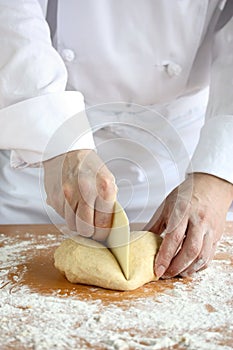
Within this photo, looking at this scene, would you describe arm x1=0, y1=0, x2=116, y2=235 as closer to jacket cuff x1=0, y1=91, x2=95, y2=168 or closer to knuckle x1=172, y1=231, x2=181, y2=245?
jacket cuff x1=0, y1=91, x2=95, y2=168

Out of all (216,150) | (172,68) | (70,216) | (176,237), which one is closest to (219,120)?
(216,150)

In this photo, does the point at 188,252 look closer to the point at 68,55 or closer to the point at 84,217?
the point at 84,217

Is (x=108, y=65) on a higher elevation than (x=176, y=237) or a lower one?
higher

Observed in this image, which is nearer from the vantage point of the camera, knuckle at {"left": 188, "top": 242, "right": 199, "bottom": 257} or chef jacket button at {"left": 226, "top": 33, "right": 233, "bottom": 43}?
knuckle at {"left": 188, "top": 242, "right": 199, "bottom": 257}

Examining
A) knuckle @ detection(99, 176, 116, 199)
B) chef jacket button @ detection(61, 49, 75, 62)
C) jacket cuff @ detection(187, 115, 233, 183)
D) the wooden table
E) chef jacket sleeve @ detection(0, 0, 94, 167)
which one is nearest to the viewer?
the wooden table

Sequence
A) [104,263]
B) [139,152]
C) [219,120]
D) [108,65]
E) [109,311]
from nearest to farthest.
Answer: [109,311] < [104,263] < [139,152] < [219,120] < [108,65]

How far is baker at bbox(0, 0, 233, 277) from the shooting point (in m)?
1.13

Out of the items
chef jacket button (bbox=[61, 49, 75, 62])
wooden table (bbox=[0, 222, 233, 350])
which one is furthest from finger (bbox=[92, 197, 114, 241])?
chef jacket button (bbox=[61, 49, 75, 62])

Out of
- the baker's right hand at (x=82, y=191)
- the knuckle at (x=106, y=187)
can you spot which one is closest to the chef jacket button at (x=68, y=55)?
the baker's right hand at (x=82, y=191)

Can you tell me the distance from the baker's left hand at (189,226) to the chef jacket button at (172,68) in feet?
1.05

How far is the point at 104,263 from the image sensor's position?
1119mm

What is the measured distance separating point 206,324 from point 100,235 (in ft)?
0.87

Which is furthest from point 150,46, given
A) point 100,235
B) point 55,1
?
point 100,235

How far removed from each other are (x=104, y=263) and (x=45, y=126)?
0.87 ft
